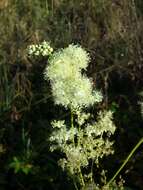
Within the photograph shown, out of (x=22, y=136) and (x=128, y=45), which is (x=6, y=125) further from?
(x=128, y=45)

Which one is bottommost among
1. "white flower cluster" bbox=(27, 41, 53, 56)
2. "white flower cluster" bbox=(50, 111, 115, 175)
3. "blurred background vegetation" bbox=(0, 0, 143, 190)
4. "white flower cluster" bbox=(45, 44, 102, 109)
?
"white flower cluster" bbox=(50, 111, 115, 175)

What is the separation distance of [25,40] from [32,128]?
89 cm

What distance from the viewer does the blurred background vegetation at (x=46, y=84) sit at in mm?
3855

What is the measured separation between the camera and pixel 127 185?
372 cm

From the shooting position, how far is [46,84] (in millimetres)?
4684

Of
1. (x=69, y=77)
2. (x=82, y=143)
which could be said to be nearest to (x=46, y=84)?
(x=82, y=143)

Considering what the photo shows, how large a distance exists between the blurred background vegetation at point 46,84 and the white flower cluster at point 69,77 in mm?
1071

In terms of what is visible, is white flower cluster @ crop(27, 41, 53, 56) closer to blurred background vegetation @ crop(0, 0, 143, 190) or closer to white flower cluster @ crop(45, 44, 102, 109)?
white flower cluster @ crop(45, 44, 102, 109)

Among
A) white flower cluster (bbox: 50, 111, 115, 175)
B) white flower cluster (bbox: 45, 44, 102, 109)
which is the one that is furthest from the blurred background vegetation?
white flower cluster (bbox: 45, 44, 102, 109)

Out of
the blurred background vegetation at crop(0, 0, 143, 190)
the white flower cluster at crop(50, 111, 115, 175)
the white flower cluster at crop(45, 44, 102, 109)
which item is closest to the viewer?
the white flower cluster at crop(45, 44, 102, 109)

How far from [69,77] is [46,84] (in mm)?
1972

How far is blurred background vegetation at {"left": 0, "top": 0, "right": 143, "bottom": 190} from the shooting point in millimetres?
3855

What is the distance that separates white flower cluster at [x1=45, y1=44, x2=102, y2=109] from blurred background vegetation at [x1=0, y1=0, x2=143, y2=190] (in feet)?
3.51

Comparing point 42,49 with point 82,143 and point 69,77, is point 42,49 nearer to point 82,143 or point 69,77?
point 69,77
